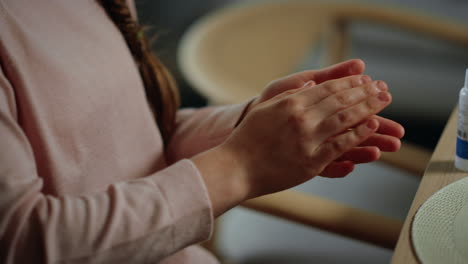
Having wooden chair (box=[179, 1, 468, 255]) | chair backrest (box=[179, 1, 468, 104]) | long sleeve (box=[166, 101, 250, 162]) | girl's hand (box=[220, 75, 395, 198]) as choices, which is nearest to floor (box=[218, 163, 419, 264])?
wooden chair (box=[179, 1, 468, 255])

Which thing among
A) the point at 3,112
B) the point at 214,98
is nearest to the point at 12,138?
the point at 3,112

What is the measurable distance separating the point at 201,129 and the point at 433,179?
0.30 meters

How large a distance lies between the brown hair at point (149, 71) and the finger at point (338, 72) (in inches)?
7.4

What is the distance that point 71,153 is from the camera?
60 cm

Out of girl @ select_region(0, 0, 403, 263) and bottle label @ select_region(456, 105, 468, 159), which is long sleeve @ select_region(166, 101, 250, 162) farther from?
bottle label @ select_region(456, 105, 468, 159)

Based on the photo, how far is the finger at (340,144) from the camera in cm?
54

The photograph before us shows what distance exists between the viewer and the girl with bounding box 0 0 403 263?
49 centimetres

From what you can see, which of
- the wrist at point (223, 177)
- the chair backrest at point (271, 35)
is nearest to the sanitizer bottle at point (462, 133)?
the wrist at point (223, 177)

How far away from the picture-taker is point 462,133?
1.95 feet

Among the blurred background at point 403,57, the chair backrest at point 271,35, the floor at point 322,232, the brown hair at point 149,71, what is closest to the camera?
the brown hair at point 149,71

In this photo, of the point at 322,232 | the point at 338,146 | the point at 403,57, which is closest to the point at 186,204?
the point at 338,146

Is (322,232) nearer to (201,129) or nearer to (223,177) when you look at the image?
(201,129)

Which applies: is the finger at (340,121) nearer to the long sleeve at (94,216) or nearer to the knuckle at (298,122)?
the knuckle at (298,122)

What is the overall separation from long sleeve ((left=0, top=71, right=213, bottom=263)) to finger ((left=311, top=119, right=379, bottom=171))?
0.12 m
